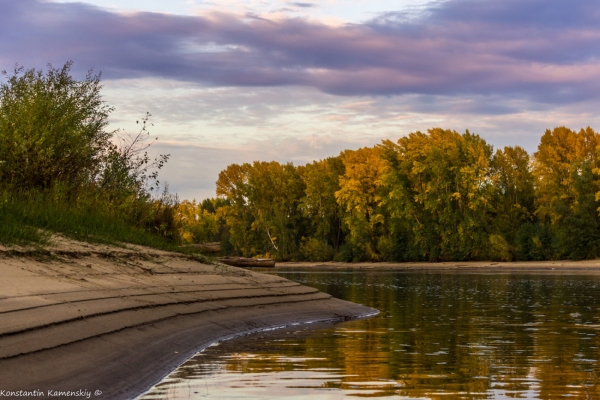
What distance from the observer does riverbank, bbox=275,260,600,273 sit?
73.2m

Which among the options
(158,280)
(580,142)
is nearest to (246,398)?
(158,280)

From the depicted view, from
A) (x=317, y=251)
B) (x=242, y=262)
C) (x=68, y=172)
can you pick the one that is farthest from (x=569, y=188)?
(x=68, y=172)

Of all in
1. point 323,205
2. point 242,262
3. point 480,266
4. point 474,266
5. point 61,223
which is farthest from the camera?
point 323,205

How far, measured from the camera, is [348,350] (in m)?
12.8

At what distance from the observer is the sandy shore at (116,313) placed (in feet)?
26.7

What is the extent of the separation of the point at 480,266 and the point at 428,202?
12.0m

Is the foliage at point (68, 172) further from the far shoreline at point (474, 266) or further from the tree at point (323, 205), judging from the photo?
the tree at point (323, 205)

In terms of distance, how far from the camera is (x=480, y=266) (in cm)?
8362

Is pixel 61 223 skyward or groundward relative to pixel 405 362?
skyward

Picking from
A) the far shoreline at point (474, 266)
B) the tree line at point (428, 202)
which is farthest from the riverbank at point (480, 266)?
the tree line at point (428, 202)

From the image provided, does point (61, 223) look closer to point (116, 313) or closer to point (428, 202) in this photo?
point (116, 313)

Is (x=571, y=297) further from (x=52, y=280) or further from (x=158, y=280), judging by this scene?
(x=52, y=280)

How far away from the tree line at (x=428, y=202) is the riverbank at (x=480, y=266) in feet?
6.90

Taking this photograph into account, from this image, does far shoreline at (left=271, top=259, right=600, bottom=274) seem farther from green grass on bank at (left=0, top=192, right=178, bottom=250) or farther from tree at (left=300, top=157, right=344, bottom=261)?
green grass on bank at (left=0, top=192, right=178, bottom=250)
